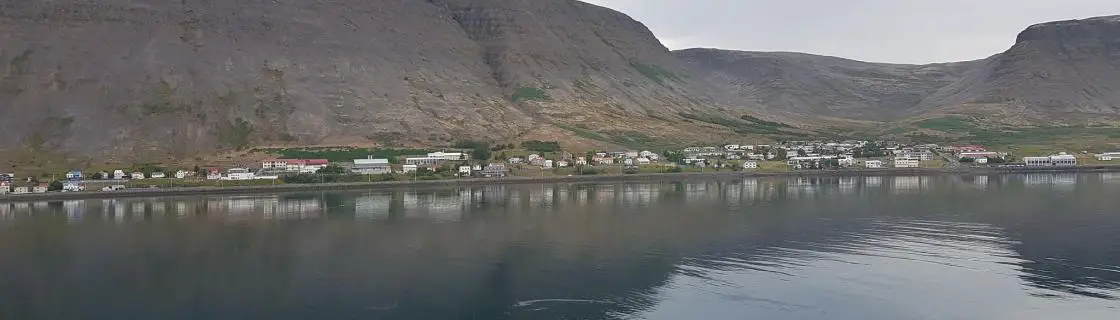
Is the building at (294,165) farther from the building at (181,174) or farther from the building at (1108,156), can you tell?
the building at (1108,156)

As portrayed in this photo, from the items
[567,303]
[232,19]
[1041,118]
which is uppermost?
[232,19]

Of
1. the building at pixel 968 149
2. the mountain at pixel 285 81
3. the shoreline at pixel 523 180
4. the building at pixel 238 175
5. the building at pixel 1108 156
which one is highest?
the mountain at pixel 285 81

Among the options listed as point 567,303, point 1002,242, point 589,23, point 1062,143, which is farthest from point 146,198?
point 589,23

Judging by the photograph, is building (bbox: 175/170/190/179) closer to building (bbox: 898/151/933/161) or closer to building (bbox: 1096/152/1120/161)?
building (bbox: 898/151/933/161)

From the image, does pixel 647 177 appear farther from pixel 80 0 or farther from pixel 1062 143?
pixel 80 0

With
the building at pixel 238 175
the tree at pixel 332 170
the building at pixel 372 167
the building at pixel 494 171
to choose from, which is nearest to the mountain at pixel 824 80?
the building at pixel 494 171

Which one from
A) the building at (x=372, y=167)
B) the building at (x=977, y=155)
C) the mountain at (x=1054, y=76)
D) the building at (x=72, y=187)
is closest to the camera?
the building at (x=72, y=187)

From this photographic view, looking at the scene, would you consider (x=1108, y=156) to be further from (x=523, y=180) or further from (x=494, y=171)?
(x=494, y=171)

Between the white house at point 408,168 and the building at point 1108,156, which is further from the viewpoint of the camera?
the building at point 1108,156
